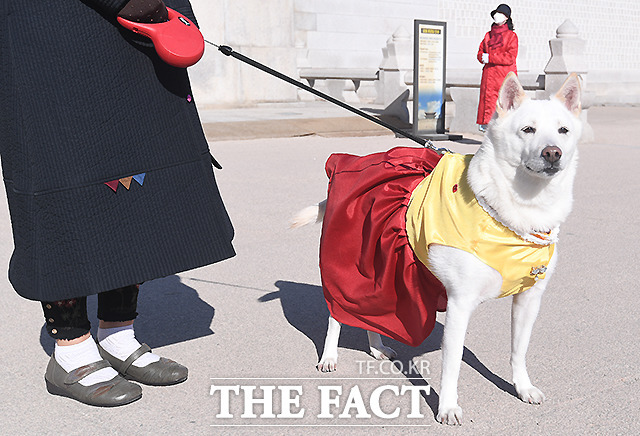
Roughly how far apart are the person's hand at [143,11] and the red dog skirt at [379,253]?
48.1 inches

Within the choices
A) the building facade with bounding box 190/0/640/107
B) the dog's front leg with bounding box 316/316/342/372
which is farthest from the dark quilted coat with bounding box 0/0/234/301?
the building facade with bounding box 190/0/640/107

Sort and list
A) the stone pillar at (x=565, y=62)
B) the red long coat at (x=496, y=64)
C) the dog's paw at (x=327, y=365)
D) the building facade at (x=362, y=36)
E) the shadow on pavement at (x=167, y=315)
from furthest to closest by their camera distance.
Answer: the building facade at (x=362, y=36) → the stone pillar at (x=565, y=62) → the red long coat at (x=496, y=64) → the shadow on pavement at (x=167, y=315) → the dog's paw at (x=327, y=365)

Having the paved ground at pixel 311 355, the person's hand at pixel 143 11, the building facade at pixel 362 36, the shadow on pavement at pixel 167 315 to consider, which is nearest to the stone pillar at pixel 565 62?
the building facade at pixel 362 36

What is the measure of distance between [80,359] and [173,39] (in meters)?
1.48

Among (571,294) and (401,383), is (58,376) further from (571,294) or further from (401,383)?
(571,294)

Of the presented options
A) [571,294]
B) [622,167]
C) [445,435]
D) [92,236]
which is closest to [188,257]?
[92,236]

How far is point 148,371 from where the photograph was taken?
3430 millimetres

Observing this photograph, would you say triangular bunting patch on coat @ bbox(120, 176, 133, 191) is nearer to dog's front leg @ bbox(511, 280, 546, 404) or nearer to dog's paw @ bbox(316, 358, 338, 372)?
dog's paw @ bbox(316, 358, 338, 372)

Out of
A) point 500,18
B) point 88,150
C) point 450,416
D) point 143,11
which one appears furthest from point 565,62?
point 88,150

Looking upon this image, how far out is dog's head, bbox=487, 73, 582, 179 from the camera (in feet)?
9.00

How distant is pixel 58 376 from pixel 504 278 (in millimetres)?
2010

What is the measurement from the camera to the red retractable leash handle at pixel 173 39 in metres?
2.88

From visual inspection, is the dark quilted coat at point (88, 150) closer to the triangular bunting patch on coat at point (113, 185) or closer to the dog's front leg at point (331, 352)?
the triangular bunting patch on coat at point (113, 185)

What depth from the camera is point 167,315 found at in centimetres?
438
